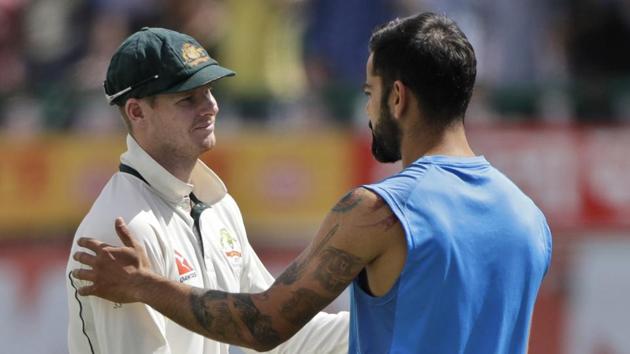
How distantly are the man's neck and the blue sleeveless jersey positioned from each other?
0.03 metres

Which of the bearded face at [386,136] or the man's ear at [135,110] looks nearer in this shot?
the bearded face at [386,136]

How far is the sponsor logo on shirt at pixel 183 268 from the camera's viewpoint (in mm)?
4285

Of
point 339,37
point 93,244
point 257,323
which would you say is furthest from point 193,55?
point 339,37

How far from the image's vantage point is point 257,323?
386cm

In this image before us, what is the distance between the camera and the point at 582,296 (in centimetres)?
894

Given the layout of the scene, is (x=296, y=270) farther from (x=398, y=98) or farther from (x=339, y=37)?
(x=339, y=37)

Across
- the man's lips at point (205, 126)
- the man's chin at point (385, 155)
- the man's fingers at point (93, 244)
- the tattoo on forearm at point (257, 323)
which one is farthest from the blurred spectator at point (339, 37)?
the tattoo on forearm at point (257, 323)

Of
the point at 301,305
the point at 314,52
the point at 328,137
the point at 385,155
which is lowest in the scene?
the point at 328,137

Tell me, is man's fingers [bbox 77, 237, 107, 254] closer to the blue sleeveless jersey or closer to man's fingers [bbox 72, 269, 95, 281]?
man's fingers [bbox 72, 269, 95, 281]

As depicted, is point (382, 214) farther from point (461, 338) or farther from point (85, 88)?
point (85, 88)

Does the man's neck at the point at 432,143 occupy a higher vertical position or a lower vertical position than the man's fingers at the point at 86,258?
higher

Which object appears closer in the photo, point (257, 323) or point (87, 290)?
point (257, 323)

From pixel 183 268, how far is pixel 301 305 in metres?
0.60

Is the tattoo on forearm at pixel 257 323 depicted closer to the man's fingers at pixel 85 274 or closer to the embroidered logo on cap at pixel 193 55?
the man's fingers at pixel 85 274
